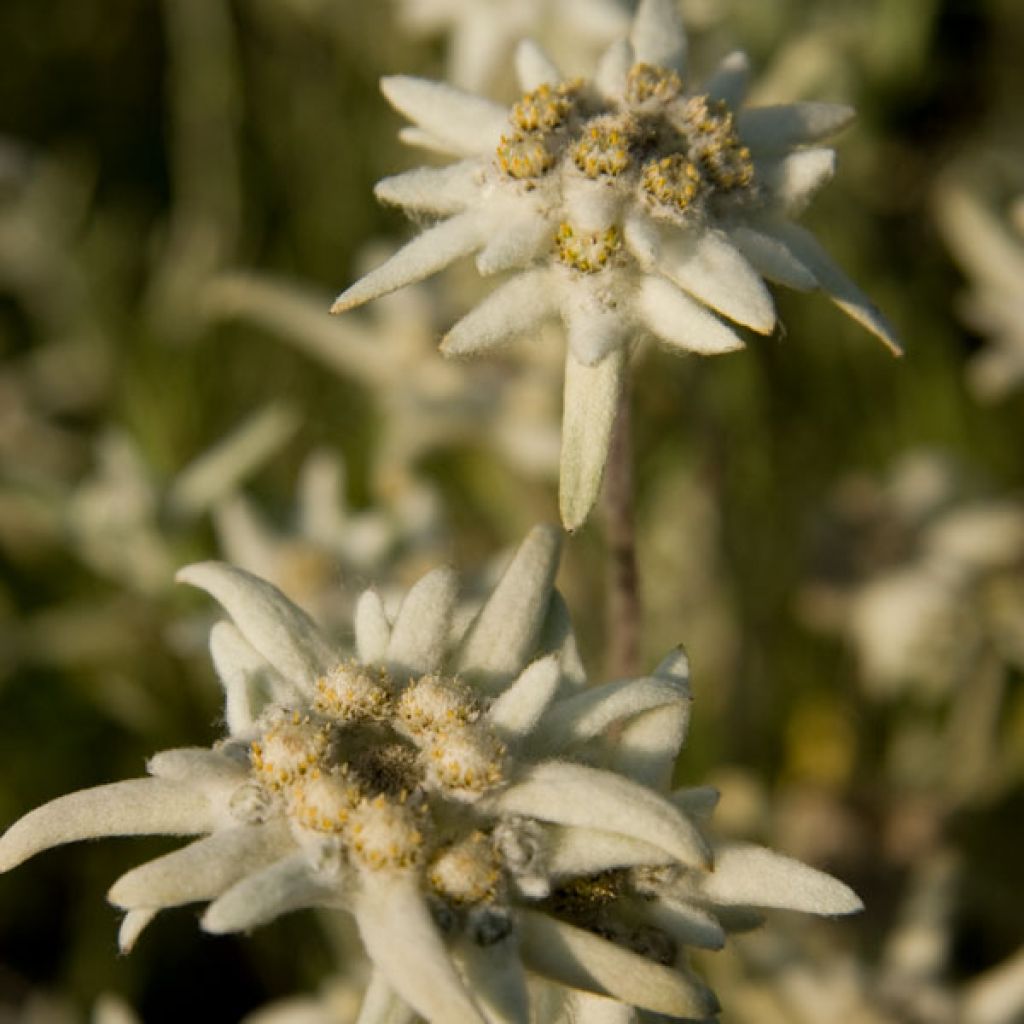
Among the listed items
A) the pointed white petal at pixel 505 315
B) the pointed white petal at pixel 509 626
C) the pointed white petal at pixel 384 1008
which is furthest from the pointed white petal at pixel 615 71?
the pointed white petal at pixel 384 1008

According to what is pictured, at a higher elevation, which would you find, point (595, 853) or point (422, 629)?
point (422, 629)

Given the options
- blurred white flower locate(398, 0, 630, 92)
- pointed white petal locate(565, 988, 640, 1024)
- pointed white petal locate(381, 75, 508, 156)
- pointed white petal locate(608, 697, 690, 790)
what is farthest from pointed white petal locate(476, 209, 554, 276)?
blurred white flower locate(398, 0, 630, 92)

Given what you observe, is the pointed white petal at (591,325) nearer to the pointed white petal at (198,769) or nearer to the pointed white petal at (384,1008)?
the pointed white petal at (198,769)

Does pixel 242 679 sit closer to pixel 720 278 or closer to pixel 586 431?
pixel 586 431

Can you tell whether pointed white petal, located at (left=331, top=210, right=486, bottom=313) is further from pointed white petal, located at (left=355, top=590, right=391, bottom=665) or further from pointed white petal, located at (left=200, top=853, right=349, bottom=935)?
pointed white petal, located at (left=200, top=853, right=349, bottom=935)

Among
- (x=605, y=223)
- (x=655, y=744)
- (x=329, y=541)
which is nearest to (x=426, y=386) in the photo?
(x=329, y=541)
